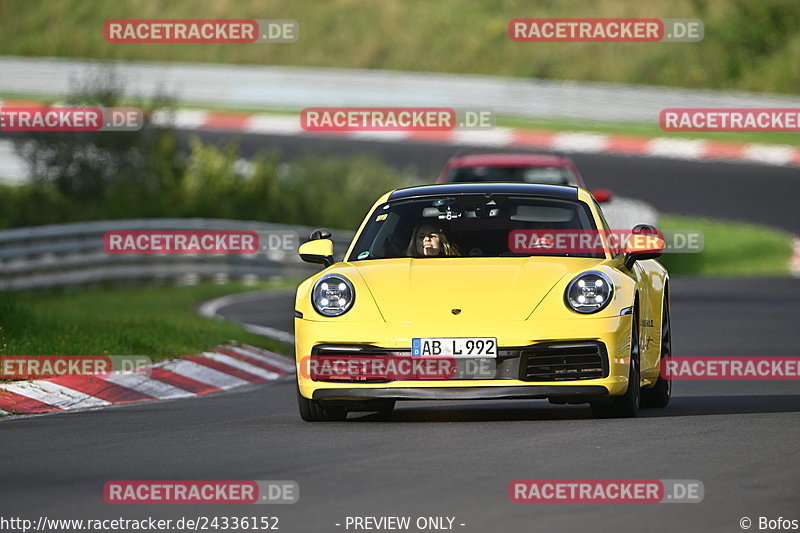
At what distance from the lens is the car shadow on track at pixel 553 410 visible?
1090 cm

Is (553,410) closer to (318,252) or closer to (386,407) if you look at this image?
(386,407)

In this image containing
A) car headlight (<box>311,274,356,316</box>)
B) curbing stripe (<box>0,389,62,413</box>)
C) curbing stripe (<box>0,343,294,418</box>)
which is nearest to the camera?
car headlight (<box>311,274,356,316</box>)

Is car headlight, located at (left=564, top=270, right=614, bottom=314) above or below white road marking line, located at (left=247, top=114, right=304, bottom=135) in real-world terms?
below

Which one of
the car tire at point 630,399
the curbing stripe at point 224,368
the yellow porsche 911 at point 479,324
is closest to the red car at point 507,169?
the curbing stripe at point 224,368

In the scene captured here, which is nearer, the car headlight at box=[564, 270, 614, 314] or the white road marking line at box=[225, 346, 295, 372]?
the car headlight at box=[564, 270, 614, 314]

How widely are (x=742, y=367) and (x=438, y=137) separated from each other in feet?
84.9

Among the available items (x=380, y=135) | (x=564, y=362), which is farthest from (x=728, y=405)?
(x=380, y=135)

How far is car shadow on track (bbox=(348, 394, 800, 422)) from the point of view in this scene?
10.9 meters

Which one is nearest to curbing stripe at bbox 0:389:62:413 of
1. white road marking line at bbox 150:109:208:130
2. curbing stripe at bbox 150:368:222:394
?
curbing stripe at bbox 150:368:222:394

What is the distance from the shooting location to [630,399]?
10516mm

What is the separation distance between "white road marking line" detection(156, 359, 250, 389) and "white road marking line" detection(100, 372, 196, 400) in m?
0.46

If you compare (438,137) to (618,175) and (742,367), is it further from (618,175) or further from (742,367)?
(742,367)

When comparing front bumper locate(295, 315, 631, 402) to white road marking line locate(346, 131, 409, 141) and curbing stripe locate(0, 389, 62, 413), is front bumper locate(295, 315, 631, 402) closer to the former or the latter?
curbing stripe locate(0, 389, 62, 413)

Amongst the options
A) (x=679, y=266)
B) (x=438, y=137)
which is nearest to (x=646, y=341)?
(x=679, y=266)
